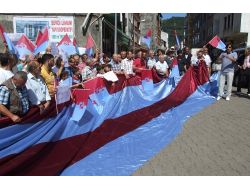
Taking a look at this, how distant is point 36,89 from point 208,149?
3220 millimetres

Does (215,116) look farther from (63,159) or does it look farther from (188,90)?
(63,159)

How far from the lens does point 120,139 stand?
661 centimetres

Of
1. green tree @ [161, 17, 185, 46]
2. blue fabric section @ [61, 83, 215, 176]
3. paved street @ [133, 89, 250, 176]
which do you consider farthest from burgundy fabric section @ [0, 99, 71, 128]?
green tree @ [161, 17, 185, 46]

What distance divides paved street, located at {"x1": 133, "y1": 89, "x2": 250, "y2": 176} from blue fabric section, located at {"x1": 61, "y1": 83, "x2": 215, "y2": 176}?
0.18 m

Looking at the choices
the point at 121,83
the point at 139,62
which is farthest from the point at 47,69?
the point at 139,62

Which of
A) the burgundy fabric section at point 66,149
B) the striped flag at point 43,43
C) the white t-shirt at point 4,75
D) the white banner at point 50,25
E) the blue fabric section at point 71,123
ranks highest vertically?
the white banner at point 50,25

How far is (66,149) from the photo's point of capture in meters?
5.32

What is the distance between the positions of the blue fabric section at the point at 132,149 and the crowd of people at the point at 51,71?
117 centimetres

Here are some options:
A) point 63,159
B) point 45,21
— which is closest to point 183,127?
point 63,159

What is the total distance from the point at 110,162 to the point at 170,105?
4949 millimetres

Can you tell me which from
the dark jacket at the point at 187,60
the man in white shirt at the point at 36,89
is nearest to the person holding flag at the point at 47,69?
the man in white shirt at the point at 36,89

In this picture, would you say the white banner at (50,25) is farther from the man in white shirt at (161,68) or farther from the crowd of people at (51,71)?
the man in white shirt at (161,68)

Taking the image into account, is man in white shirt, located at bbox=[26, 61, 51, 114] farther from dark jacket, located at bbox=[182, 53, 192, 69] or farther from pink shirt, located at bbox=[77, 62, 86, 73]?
dark jacket, located at bbox=[182, 53, 192, 69]

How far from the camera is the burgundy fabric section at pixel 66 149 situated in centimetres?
441
